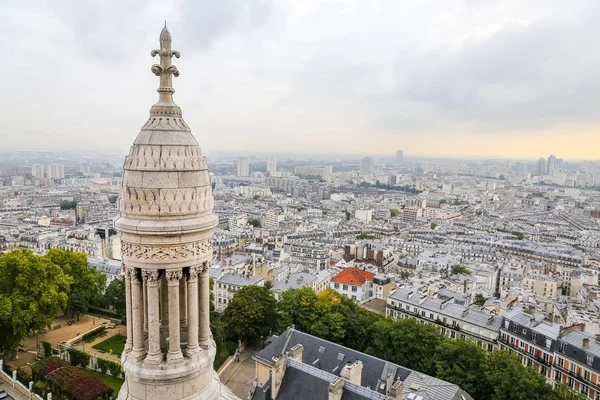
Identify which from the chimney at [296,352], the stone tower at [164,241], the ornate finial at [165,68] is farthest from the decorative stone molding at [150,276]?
the chimney at [296,352]

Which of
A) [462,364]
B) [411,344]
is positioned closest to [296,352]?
→ [411,344]

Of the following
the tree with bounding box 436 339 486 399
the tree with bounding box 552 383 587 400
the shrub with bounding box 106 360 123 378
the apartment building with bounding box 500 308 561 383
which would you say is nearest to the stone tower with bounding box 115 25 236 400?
the tree with bounding box 436 339 486 399

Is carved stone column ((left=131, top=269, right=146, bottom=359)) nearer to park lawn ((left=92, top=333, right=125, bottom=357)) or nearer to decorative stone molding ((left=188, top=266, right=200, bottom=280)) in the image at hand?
decorative stone molding ((left=188, top=266, right=200, bottom=280))

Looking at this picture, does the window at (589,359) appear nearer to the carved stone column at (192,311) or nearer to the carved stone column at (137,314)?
the carved stone column at (192,311)

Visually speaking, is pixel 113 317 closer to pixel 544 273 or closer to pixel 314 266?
pixel 314 266

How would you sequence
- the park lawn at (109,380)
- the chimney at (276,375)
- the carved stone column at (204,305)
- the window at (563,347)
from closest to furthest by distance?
the carved stone column at (204,305)
the chimney at (276,375)
the park lawn at (109,380)
the window at (563,347)

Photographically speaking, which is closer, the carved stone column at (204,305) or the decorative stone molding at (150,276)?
the decorative stone molding at (150,276)

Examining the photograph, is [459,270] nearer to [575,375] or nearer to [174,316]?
[575,375]

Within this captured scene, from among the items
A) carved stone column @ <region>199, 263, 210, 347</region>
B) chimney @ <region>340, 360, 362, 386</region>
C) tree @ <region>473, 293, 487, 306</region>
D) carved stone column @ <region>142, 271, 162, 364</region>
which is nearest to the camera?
carved stone column @ <region>142, 271, 162, 364</region>
